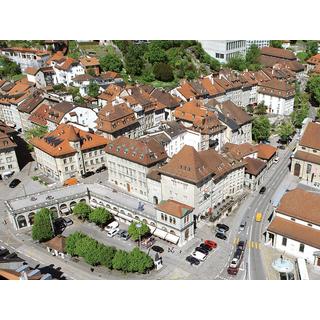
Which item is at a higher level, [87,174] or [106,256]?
[87,174]

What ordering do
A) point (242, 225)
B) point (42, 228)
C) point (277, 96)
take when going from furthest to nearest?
point (277, 96) → point (242, 225) → point (42, 228)

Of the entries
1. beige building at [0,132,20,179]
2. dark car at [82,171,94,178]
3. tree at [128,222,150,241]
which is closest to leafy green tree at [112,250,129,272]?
tree at [128,222,150,241]

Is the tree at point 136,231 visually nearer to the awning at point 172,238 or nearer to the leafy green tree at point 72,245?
the awning at point 172,238

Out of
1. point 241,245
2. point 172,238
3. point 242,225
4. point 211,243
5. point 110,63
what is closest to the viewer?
point 241,245

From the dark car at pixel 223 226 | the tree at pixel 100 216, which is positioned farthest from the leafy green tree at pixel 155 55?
the dark car at pixel 223 226

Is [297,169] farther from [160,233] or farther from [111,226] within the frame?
[111,226]

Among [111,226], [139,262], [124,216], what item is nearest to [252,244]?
[139,262]
